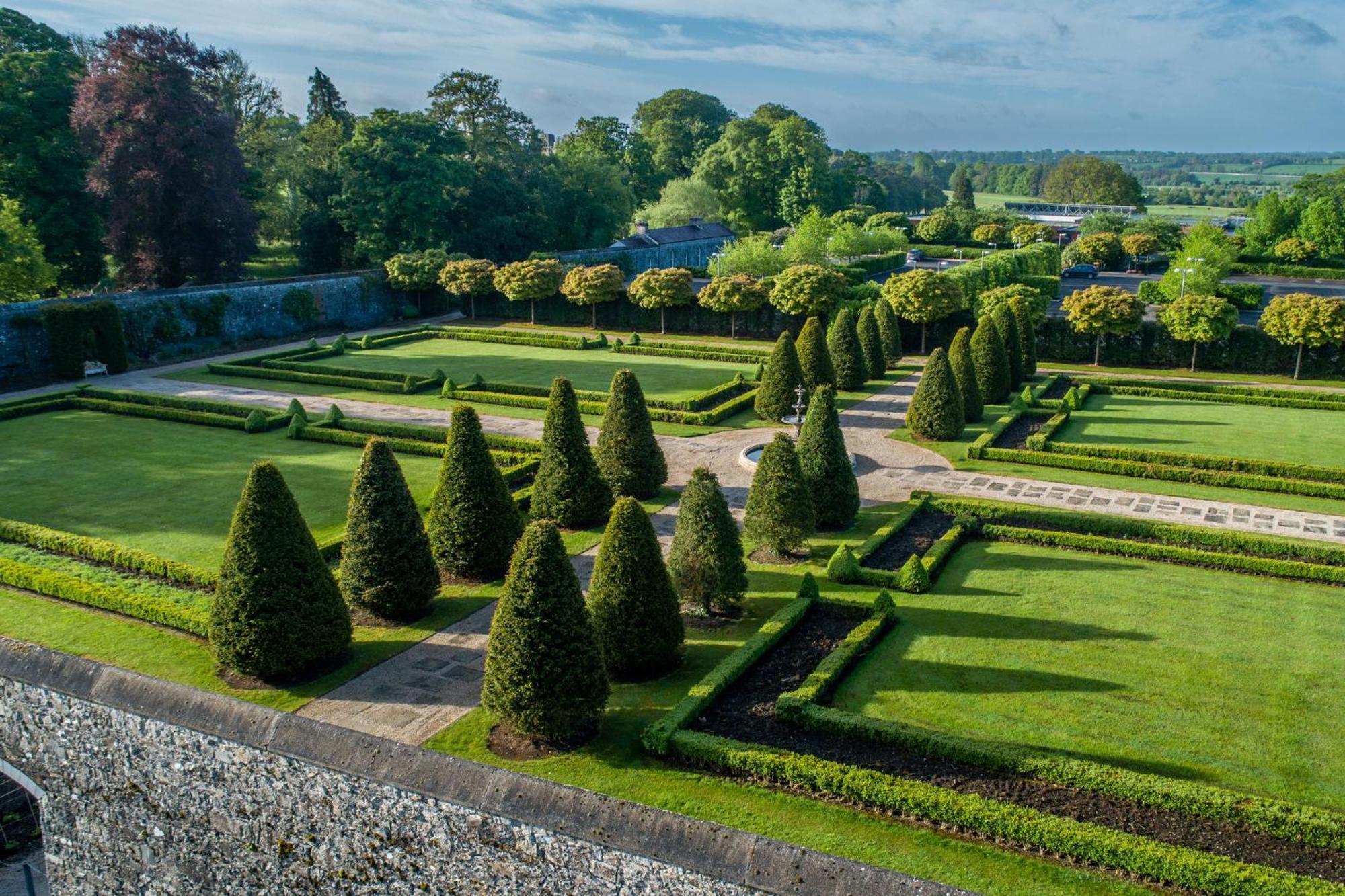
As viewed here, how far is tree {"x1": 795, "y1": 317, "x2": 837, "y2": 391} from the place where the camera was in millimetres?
32906

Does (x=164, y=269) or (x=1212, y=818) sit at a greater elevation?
(x=164, y=269)

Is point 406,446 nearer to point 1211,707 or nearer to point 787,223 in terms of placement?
point 1211,707

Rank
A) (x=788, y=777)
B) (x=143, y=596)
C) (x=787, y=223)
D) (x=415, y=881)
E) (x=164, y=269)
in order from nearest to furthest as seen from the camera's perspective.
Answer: (x=415, y=881) → (x=788, y=777) → (x=143, y=596) → (x=164, y=269) → (x=787, y=223)

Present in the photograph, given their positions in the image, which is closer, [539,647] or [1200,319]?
[539,647]

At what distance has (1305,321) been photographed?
1455 inches

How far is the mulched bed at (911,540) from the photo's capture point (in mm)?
19656

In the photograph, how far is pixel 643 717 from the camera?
14.0 m

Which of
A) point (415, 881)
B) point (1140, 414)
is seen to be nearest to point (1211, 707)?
point (415, 881)

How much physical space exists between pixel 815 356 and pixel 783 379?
3.44 m

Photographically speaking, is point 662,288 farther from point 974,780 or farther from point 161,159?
point 974,780

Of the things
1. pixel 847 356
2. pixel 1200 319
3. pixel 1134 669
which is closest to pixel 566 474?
pixel 1134 669

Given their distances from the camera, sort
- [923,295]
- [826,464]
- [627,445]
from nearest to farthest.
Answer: [826,464] → [627,445] → [923,295]

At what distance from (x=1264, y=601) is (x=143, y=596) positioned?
19.9 meters

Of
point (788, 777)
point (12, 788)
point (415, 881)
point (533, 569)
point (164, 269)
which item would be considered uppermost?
point (164, 269)
